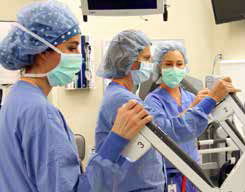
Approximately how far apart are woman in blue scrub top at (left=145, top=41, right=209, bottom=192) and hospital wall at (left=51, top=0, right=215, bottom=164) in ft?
4.92

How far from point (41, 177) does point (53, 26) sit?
0.50 metres

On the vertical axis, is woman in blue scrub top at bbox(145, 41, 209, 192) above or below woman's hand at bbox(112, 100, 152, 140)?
below

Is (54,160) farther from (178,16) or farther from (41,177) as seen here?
(178,16)

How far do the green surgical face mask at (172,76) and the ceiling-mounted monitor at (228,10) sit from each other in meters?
1.61

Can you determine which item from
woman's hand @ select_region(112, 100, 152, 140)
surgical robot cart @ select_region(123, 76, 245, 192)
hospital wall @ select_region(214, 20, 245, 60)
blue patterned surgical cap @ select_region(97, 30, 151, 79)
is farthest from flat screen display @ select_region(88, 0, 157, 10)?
hospital wall @ select_region(214, 20, 245, 60)

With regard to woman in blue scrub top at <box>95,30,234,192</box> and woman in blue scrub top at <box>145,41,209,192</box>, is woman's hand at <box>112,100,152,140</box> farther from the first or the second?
woman in blue scrub top at <box>145,41,209,192</box>

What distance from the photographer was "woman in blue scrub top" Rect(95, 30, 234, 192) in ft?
5.09

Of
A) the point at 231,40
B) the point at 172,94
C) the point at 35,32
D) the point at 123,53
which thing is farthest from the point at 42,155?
the point at 231,40

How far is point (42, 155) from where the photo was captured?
1047 millimetres

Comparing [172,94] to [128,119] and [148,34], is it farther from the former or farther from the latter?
[148,34]

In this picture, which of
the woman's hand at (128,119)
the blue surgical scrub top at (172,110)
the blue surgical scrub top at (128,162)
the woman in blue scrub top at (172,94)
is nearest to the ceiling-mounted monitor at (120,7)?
the woman in blue scrub top at (172,94)

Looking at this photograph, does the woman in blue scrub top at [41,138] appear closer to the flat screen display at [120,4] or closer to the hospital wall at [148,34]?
the flat screen display at [120,4]

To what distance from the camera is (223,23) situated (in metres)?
3.70

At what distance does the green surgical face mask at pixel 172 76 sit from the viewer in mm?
2160
